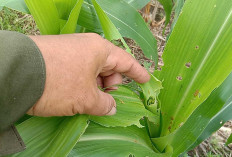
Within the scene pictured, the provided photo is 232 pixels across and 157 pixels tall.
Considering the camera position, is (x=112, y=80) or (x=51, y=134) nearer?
(x=51, y=134)

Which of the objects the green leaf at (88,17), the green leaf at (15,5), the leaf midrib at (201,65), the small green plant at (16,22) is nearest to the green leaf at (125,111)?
the leaf midrib at (201,65)

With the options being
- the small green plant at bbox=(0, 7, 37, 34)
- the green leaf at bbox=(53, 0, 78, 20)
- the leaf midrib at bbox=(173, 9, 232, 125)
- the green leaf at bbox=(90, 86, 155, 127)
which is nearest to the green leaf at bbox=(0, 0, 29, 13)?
the green leaf at bbox=(53, 0, 78, 20)

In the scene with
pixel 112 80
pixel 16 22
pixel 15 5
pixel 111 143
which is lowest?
pixel 16 22

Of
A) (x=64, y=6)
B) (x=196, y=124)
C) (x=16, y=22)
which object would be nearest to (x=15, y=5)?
(x=64, y=6)

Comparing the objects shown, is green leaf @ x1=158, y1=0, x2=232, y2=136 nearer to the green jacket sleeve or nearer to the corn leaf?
the corn leaf

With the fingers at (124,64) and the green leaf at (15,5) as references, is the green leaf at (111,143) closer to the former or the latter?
the fingers at (124,64)

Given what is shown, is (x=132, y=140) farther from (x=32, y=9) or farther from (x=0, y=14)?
(x=0, y=14)

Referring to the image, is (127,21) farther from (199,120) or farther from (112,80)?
(199,120)
